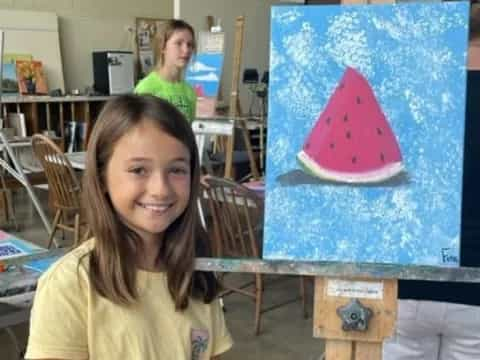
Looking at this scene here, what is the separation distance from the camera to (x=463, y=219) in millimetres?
1198

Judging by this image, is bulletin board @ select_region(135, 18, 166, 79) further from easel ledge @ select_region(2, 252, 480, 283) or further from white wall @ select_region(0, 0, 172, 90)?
easel ledge @ select_region(2, 252, 480, 283)

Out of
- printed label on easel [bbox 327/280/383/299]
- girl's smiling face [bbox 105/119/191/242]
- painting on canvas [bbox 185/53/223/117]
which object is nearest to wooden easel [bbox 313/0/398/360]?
printed label on easel [bbox 327/280/383/299]

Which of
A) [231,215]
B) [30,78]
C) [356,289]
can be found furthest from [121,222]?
[30,78]

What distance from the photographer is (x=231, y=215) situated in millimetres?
2844

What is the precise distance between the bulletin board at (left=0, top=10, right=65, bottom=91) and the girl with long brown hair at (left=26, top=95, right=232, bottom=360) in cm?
524

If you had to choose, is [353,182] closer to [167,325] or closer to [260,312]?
[167,325]

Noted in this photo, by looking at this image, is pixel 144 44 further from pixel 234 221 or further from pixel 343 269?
pixel 343 269

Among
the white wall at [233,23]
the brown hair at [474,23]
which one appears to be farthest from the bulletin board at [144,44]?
the brown hair at [474,23]

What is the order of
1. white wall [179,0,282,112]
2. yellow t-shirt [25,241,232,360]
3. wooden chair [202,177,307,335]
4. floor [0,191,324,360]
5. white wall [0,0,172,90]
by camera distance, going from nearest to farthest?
yellow t-shirt [25,241,232,360], floor [0,191,324,360], wooden chair [202,177,307,335], white wall [179,0,282,112], white wall [0,0,172,90]

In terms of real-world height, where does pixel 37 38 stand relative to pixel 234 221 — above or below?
above

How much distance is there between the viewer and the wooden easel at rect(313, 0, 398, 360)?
108 centimetres

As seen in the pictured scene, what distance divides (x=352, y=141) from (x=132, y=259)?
44 cm

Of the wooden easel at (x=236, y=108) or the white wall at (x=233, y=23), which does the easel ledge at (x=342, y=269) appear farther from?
the white wall at (x=233, y=23)

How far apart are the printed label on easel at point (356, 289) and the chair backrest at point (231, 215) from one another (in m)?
1.58
